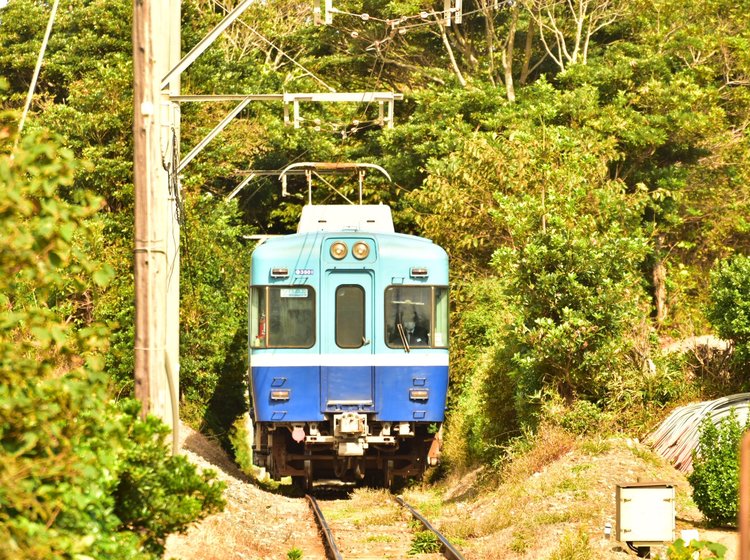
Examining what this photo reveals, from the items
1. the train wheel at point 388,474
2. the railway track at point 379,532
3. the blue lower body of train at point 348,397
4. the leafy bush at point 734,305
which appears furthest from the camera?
the train wheel at point 388,474

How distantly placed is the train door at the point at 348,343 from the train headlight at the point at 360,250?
24 centimetres

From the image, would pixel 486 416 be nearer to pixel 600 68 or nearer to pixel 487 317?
pixel 487 317

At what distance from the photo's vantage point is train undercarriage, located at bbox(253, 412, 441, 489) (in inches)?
703

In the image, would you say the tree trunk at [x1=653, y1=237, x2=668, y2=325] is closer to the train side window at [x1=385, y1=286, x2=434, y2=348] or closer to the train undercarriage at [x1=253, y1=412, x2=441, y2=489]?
the train undercarriage at [x1=253, y1=412, x2=441, y2=489]

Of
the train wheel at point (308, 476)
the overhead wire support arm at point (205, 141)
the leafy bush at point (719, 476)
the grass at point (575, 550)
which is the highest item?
the overhead wire support arm at point (205, 141)

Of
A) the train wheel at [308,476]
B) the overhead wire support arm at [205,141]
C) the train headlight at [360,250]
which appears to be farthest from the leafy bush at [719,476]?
the train wheel at [308,476]

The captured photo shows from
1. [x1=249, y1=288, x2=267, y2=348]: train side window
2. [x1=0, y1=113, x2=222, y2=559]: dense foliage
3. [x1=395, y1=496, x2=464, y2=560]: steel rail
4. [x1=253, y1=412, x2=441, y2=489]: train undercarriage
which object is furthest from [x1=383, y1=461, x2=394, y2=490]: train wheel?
[x1=0, y1=113, x2=222, y2=559]: dense foliage

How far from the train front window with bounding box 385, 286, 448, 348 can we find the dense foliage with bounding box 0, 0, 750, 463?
121 centimetres

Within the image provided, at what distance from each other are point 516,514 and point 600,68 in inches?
760

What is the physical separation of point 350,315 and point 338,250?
0.97m

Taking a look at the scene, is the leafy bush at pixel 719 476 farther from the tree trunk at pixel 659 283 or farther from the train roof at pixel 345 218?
the tree trunk at pixel 659 283

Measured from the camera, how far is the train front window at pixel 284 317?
58.4 ft

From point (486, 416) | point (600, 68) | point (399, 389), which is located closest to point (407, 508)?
point (399, 389)

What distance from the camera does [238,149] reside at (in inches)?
1369
